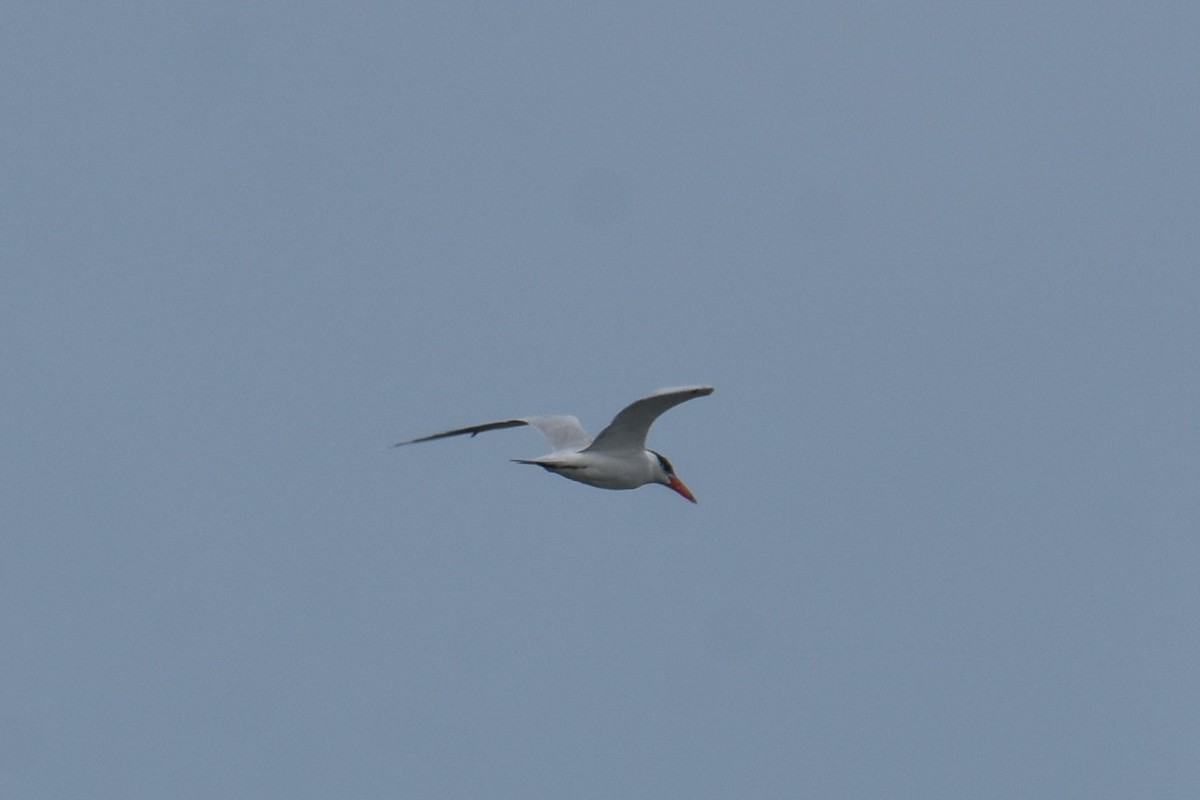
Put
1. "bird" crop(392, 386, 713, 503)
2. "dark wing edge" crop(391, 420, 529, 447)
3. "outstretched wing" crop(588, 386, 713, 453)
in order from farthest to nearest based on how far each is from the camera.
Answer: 1. "dark wing edge" crop(391, 420, 529, 447)
2. "bird" crop(392, 386, 713, 503)
3. "outstretched wing" crop(588, 386, 713, 453)

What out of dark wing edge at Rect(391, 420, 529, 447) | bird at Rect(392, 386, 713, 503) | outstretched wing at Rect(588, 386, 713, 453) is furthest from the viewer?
dark wing edge at Rect(391, 420, 529, 447)

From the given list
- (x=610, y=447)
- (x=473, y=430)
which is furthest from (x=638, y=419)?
(x=473, y=430)

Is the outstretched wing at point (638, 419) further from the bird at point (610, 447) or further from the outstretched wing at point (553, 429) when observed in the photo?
the outstretched wing at point (553, 429)

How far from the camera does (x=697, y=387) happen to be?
24953 mm

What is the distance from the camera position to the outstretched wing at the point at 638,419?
994 inches

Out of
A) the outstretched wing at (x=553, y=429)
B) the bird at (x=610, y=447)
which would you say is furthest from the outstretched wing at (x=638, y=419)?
the outstretched wing at (x=553, y=429)

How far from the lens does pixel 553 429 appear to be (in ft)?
97.0

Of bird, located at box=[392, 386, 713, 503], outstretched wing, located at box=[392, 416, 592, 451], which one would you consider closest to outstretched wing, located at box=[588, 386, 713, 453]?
bird, located at box=[392, 386, 713, 503]

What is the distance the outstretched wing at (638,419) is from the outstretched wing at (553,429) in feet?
3.46

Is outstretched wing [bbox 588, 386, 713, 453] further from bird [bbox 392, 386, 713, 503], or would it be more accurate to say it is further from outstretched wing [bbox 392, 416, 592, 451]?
outstretched wing [bbox 392, 416, 592, 451]

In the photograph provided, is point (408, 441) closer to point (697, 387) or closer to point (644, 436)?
point (644, 436)

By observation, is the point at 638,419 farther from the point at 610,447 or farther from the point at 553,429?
the point at 553,429

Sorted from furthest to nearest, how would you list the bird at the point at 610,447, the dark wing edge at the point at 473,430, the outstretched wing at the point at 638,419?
1. the dark wing edge at the point at 473,430
2. the bird at the point at 610,447
3. the outstretched wing at the point at 638,419

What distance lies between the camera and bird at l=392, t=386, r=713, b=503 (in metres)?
26.7
